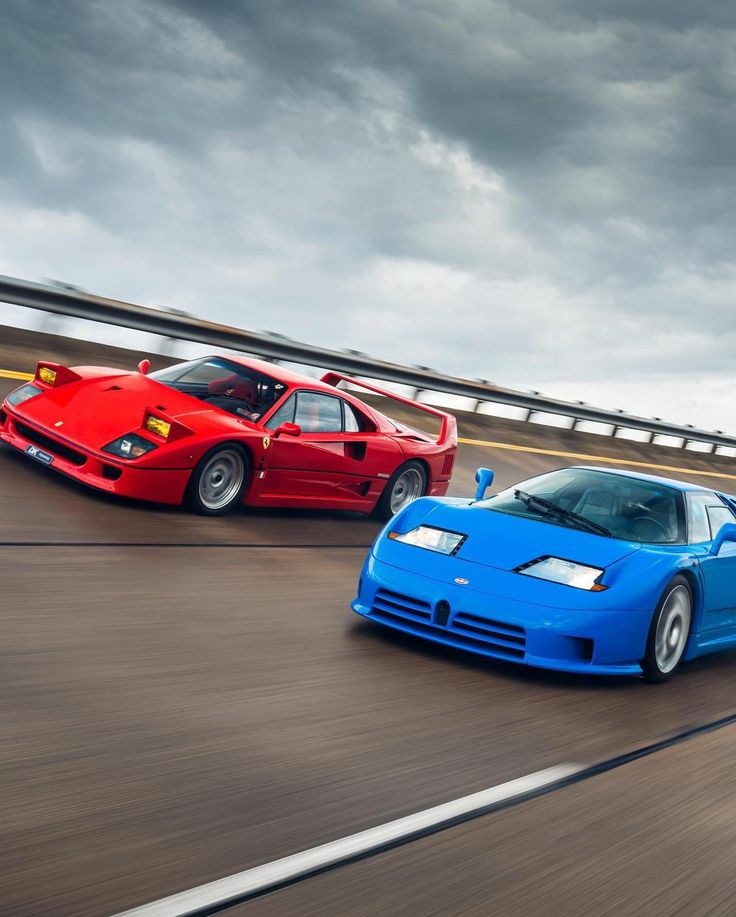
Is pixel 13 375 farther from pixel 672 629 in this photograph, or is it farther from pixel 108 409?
pixel 672 629

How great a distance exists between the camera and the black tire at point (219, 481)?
7.64 meters

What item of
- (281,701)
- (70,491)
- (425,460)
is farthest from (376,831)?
(425,460)

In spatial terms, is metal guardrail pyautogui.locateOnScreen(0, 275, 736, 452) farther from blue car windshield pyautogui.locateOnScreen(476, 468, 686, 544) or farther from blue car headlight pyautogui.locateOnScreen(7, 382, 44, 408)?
blue car windshield pyautogui.locateOnScreen(476, 468, 686, 544)

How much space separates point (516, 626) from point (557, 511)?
Result: 3.74 ft

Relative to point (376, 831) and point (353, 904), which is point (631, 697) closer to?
point (376, 831)

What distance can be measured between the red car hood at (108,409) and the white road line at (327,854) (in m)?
4.22

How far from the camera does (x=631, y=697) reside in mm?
5402

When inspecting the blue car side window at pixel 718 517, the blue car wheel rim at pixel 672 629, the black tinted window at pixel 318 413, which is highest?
the black tinted window at pixel 318 413

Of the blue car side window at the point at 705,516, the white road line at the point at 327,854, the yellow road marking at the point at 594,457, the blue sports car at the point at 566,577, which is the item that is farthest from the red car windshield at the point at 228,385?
the yellow road marking at the point at 594,457

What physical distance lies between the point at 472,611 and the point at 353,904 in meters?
2.63

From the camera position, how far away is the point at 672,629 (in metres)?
5.89

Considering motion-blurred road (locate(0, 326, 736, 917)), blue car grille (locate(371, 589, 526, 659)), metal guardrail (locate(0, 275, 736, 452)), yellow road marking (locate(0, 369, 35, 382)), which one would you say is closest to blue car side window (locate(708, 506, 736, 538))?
motion-blurred road (locate(0, 326, 736, 917))

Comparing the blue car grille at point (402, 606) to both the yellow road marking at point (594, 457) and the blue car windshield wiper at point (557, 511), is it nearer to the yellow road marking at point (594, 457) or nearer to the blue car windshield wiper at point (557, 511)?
the blue car windshield wiper at point (557, 511)

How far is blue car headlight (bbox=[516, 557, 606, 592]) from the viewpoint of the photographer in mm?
5469
